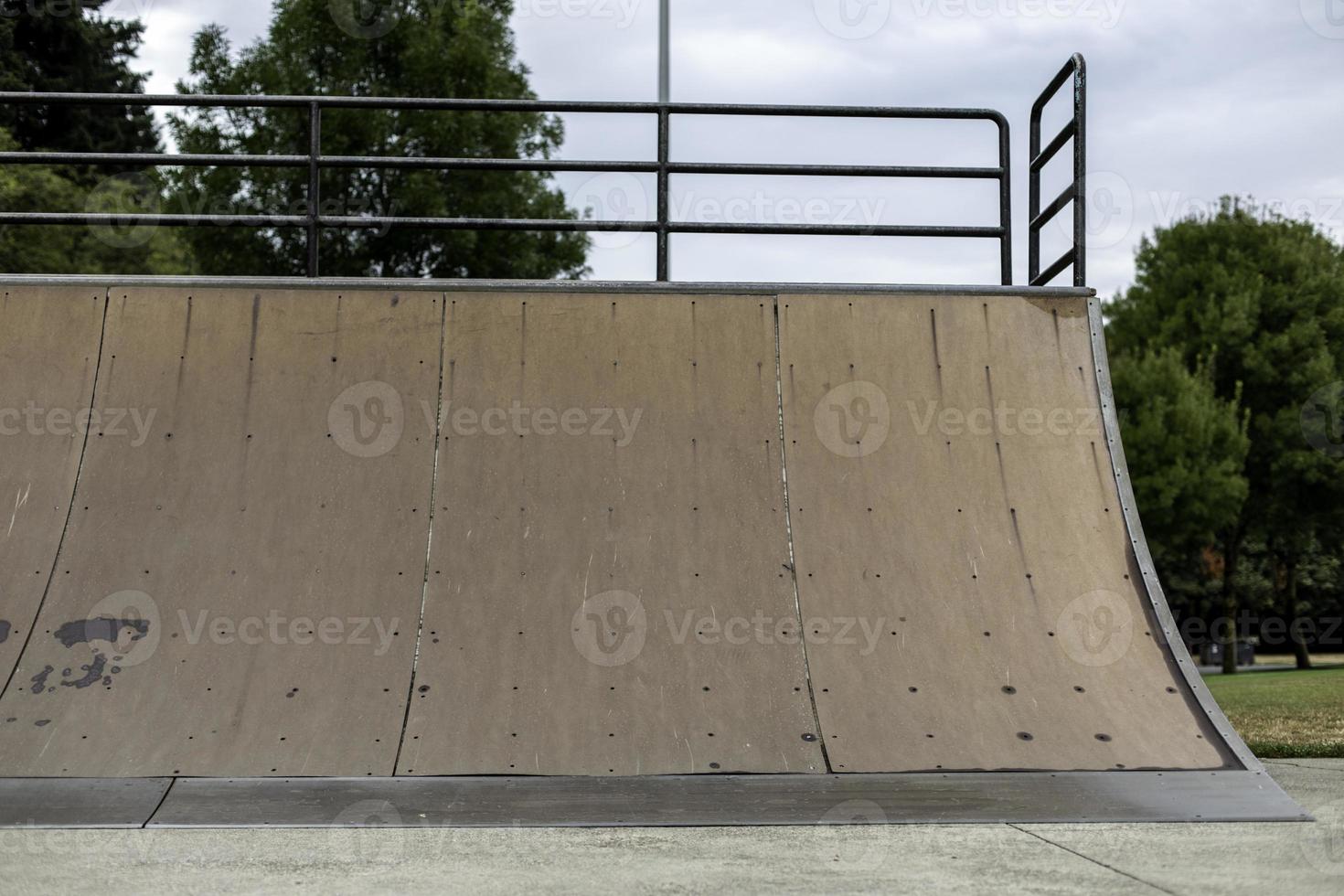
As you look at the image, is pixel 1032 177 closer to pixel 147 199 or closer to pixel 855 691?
pixel 855 691

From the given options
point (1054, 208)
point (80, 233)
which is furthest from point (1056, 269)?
point (80, 233)

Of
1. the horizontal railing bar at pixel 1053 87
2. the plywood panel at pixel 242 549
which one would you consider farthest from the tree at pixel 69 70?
the horizontal railing bar at pixel 1053 87

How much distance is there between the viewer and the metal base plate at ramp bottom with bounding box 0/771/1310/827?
13.9 ft

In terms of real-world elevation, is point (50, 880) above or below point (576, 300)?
below

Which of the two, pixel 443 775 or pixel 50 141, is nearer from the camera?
pixel 443 775

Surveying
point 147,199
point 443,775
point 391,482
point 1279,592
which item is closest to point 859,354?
point 391,482

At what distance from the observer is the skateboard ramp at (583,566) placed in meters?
4.52

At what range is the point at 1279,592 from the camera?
38750 millimetres

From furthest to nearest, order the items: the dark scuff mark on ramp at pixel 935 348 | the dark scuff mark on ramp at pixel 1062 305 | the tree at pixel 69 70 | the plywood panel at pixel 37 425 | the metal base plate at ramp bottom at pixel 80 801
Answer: the tree at pixel 69 70 < the dark scuff mark on ramp at pixel 1062 305 < the dark scuff mark on ramp at pixel 935 348 < the plywood panel at pixel 37 425 < the metal base plate at ramp bottom at pixel 80 801

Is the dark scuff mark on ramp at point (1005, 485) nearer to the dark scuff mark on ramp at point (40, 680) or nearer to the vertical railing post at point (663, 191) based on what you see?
the vertical railing post at point (663, 191)

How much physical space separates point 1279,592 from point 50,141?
37.8 metres

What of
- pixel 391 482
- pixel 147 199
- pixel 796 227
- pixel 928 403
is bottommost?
pixel 391 482

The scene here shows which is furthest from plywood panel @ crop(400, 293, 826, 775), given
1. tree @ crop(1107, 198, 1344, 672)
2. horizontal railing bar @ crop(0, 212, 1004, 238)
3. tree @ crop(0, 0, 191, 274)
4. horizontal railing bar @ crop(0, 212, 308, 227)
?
tree @ crop(1107, 198, 1344, 672)

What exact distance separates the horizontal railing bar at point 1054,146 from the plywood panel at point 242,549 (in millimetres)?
3327
